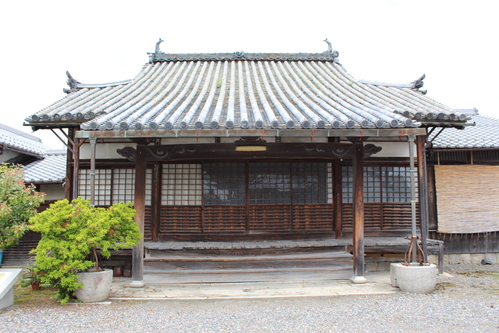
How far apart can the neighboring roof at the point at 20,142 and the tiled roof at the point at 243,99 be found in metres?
4.82

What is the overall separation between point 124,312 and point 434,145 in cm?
919

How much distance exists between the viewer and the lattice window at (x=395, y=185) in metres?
10.2

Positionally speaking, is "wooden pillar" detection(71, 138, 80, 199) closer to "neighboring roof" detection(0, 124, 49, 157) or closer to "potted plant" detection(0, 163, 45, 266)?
"potted plant" detection(0, 163, 45, 266)

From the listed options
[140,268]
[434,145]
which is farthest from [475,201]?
[140,268]

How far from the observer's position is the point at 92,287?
22.0 feet

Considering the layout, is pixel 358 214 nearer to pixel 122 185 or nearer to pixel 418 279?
pixel 418 279

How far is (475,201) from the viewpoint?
1048 cm

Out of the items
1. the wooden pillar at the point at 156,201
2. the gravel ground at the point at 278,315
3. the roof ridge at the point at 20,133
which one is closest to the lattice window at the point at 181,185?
the wooden pillar at the point at 156,201

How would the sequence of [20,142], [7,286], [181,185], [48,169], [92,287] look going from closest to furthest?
[7,286] < [92,287] < [181,185] < [48,169] < [20,142]

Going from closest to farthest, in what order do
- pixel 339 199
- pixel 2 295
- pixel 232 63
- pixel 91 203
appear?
1. pixel 2 295
2. pixel 91 203
3. pixel 339 199
4. pixel 232 63

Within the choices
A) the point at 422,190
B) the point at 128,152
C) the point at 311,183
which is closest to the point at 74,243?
the point at 128,152

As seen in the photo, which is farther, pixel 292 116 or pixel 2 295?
pixel 292 116

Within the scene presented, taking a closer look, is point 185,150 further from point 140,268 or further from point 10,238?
point 10,238

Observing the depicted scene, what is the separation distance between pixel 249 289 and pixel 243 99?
180 inches
